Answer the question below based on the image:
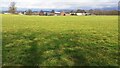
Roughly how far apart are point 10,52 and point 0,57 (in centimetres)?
80

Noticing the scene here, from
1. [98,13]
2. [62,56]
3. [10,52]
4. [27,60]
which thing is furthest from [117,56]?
[98,13]

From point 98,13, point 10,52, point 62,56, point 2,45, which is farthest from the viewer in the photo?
point 98,13

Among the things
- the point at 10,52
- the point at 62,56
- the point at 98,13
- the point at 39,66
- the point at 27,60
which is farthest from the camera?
the point at 98,13

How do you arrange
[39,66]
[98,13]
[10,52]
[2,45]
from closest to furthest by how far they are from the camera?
[39,66], [10,52], [2,45], [98,13]

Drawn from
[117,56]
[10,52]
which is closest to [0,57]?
[10,52]

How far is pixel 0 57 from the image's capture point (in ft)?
25.5

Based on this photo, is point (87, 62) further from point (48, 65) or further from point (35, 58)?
point (35, 58)

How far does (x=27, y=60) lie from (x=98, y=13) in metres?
123

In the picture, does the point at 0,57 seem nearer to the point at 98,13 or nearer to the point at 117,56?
the point at 117,56

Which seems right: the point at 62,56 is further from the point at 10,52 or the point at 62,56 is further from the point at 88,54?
the point at 10,52

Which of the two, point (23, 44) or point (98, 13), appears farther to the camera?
point (98, 13)

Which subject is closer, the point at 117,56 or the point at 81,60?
the point at 81,60

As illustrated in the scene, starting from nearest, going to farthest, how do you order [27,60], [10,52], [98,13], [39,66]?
[39,66]
[27,60]
[10,52]
[98,13]

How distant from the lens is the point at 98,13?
127500mm
